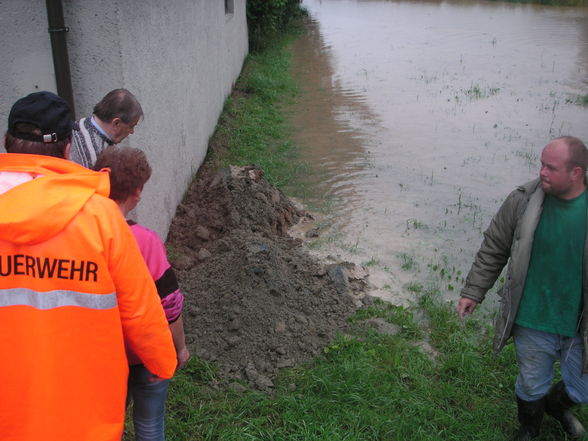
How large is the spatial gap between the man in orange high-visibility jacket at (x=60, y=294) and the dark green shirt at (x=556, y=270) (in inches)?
86.7

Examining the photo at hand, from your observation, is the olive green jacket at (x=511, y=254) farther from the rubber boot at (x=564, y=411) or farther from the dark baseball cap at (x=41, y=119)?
the dark baseball cap at (x=41, y=119)

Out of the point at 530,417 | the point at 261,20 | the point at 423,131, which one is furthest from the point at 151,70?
the point at 261,20

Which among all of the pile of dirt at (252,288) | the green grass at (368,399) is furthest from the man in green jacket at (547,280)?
the pile of dirt at (252,288)

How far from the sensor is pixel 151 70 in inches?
209

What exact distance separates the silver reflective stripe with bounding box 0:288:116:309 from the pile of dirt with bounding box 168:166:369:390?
7.06 ft

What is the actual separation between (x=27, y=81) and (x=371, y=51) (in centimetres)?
1686

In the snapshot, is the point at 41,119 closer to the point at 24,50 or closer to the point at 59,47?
the point at 59,47

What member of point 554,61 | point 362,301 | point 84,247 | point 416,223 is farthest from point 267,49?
point 84,247

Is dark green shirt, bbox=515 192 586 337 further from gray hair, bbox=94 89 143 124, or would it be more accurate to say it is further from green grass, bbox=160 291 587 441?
gray hair, bbox=94 89 143 124

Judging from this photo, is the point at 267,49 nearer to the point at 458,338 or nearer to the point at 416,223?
the point at 416,223

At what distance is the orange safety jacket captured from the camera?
6.66ft

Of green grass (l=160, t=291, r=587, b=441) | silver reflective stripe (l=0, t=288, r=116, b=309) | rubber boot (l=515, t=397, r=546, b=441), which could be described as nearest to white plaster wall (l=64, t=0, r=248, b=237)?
green grass (l=160, t=291, r=587, b=441)

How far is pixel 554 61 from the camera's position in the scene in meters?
18.0

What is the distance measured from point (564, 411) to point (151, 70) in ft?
13.2
